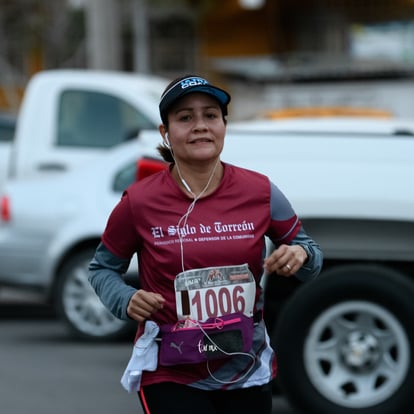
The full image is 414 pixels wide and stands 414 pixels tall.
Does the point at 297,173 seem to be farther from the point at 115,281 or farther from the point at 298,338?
the point at 115,281

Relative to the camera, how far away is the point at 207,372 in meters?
3.85

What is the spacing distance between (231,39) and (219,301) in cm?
2938

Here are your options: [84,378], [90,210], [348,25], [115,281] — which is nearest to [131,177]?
[90,210]

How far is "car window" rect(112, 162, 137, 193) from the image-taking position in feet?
29.5

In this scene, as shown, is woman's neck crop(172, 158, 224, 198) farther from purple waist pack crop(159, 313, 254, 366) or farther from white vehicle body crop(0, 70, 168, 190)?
white vehicle body crop(0, 70, 168, 190)

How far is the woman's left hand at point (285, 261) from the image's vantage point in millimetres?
3627

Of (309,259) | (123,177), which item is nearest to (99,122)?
(123,177)

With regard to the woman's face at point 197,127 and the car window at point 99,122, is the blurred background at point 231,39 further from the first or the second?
the woman's face at point 197,127

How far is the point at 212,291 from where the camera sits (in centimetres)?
384

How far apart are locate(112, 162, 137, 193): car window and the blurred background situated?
1700 cm

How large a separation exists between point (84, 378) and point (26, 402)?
2.70 ft

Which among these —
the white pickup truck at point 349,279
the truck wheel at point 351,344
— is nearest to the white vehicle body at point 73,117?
the white pickup truck at point 349,279

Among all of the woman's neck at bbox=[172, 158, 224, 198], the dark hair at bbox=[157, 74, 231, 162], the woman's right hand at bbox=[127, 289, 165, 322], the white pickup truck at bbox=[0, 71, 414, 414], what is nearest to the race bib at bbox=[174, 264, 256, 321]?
the woman's right hand at bbox=[127, 289, 165, 322]

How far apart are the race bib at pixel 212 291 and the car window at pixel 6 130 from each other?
30.9ft
